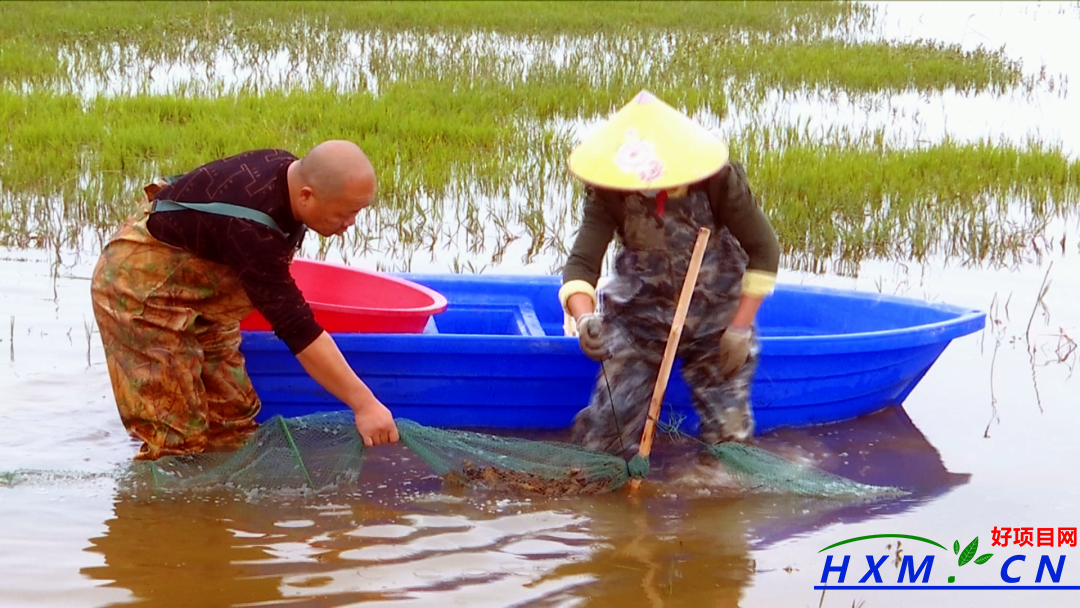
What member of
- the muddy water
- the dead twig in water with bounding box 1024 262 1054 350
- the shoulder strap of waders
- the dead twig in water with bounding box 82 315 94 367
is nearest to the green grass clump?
the dead twig in water with bounding box 1024 262 1054 350

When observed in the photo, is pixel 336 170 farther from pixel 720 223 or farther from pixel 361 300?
pixel 361 300

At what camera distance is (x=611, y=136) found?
3152mm

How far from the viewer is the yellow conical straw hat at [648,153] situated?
308 centimetres

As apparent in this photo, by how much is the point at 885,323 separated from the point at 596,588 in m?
1.93

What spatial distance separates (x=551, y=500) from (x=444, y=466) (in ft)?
1.01

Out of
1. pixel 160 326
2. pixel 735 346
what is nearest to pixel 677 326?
pixel 735 346

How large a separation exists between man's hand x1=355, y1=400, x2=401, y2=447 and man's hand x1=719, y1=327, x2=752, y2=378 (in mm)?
902

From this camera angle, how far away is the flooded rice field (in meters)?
2.83

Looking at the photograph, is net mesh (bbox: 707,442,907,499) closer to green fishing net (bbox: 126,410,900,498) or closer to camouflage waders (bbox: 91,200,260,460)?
green fishing net (bbox: 126,410,900,498)

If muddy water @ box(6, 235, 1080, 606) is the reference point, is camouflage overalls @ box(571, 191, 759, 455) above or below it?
above

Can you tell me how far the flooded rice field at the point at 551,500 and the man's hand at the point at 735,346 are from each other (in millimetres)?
358

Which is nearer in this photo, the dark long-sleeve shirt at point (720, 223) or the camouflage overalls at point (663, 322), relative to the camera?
the dark long-sleeve shirt at point (720, 223)

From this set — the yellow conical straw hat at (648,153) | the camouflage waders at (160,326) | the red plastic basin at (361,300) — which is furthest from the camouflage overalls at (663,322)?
the camouflage waders at (160,326)

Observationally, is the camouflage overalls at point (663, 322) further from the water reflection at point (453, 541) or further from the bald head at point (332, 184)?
the bald head at point (332, 184)
